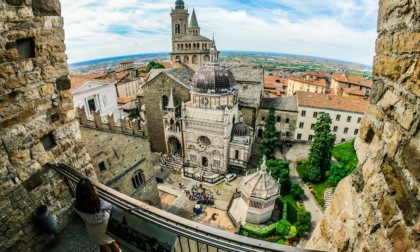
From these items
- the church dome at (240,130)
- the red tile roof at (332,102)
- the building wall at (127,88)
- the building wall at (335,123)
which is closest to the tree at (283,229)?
the church dome at (240,130)

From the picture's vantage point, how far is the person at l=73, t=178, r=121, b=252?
11.4 feet

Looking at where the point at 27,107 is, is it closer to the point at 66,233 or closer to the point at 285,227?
the point at 66,233

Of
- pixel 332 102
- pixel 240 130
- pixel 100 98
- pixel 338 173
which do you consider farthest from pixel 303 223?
pixel 100 98

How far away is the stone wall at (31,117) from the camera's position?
3.44 metres

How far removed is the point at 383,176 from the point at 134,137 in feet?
43.2

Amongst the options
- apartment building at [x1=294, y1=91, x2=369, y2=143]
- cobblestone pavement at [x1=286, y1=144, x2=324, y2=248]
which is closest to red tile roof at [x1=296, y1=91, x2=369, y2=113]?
apartment building at [x1=294, y1=91, x2=369, y2=143]

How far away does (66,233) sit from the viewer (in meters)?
4.61

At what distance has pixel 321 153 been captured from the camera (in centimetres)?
2242

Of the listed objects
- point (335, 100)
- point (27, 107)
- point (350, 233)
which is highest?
point (27, 107)

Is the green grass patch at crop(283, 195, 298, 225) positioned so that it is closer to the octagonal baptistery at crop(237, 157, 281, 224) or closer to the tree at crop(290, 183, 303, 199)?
the tree at crop(290, 183, 303, 199)

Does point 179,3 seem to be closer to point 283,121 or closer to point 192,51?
point 192,51

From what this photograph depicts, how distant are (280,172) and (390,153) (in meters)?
20.9

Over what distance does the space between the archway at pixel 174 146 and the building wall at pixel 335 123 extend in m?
16.5

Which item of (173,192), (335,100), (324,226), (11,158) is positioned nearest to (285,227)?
(173,192)
